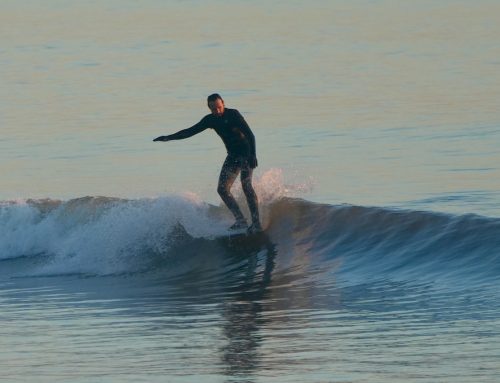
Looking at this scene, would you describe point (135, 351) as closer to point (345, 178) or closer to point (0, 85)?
point (345, 178)

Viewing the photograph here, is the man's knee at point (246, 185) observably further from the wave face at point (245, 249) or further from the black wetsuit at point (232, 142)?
the wave face at point (245, 249)

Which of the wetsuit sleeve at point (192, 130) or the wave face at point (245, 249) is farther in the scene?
the wetsuit sleeve at point (192, 130)

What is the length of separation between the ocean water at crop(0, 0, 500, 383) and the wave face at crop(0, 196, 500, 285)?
38mm

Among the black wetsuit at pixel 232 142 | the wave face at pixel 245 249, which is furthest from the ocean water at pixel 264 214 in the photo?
the black wetsuit at pixel 232 142

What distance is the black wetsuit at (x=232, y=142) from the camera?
1723 cm

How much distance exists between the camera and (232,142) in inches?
683

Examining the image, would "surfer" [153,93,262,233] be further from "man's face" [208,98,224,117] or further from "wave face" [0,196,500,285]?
"wave face" [0,196,500,285]

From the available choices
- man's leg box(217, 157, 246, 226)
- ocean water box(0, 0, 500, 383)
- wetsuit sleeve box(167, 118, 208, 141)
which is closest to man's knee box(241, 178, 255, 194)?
man's leg box(217, 157, 246, 226)

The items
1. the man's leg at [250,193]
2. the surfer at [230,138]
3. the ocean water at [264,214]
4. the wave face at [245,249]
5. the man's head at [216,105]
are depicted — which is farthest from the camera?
the man's leg at [250,193]

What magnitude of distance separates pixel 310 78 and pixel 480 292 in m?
22.0

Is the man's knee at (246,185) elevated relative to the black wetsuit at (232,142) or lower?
lower

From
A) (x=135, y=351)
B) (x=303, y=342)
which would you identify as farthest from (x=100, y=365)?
(x=303, y=342)

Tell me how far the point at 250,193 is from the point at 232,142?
0.77m

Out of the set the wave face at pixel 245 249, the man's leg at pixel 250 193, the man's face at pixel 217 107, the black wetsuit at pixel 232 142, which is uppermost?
the man's face at pixel 217 107
